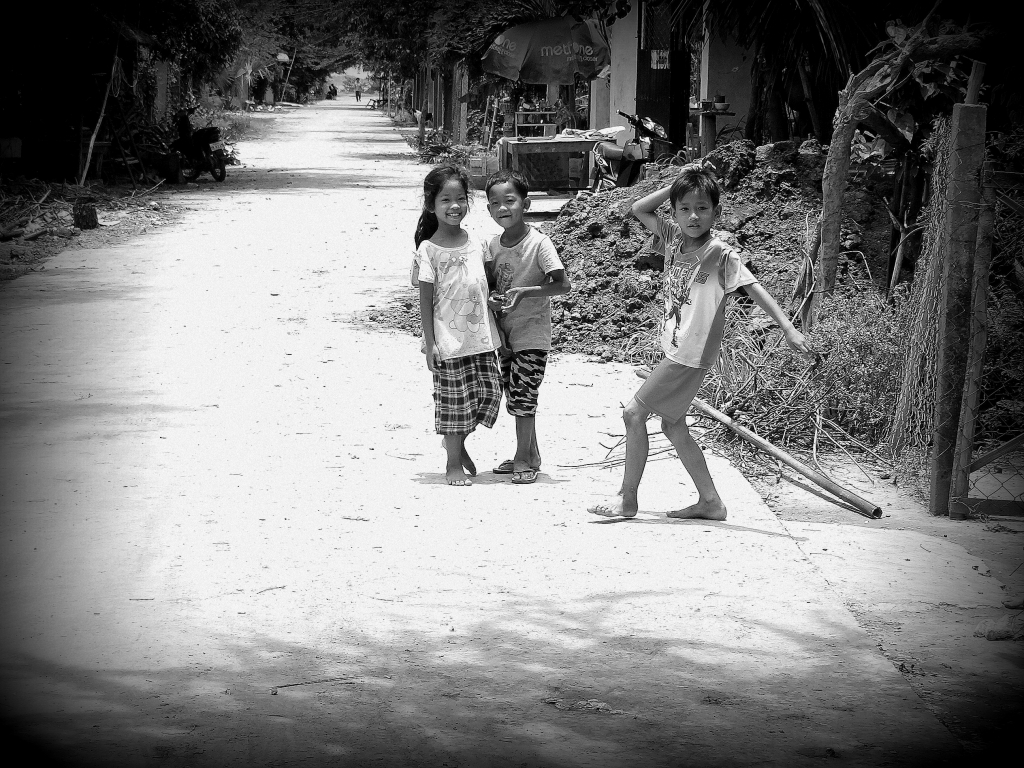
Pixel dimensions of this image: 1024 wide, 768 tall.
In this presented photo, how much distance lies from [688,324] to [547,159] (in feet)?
41.3

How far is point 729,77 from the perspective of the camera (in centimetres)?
1511

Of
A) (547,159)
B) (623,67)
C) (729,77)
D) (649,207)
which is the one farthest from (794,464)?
(623,67)

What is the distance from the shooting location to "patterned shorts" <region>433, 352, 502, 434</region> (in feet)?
16.2

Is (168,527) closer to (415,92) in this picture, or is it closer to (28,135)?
(28,135)

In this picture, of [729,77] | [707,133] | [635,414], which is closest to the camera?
[635,414]

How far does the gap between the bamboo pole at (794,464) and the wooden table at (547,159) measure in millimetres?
10980

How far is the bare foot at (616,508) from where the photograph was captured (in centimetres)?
455

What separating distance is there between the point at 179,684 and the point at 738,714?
59.1 inches

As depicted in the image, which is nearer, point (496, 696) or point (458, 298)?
point (496, 696)

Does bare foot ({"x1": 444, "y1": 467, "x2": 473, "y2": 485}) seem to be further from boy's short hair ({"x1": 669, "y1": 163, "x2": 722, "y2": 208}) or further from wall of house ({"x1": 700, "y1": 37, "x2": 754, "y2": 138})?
wall of house ({"x1": 700, "y1": 37, "x2": 754, "y2": 138})

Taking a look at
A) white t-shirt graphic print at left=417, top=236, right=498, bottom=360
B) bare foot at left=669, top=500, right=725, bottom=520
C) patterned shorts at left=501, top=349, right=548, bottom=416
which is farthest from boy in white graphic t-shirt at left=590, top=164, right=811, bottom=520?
white t-shirt graphic print at left=417, top=236, right=498, bottom=360

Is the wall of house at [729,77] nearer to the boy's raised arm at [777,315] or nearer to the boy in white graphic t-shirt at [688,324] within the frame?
the boy in white graphic t-shirt at [688,324]

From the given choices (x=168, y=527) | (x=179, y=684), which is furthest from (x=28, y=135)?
(x=179, y=684)

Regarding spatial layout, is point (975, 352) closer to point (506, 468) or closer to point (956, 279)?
point (956, 279)
